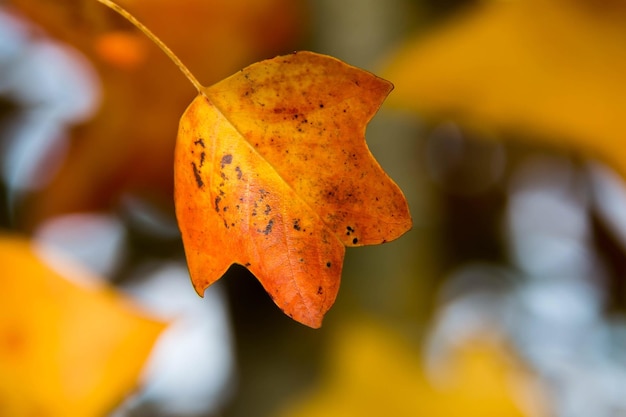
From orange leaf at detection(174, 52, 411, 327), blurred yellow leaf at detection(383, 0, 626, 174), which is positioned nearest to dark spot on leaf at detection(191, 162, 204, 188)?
orange leaf at detection(174, 52, 411, 327)

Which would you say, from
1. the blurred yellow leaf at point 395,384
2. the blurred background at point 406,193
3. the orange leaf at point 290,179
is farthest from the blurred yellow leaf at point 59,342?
the orange leaf at point 290,179

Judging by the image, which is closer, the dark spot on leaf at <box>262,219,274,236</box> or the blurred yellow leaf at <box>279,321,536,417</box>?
the dark spot on leaf at <box>262,219,274,236</box>

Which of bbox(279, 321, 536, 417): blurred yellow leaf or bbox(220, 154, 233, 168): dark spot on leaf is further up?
bbox(220, 154, 233, 168): dark spot on leaf

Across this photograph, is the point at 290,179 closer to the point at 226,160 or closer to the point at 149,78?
the point at 226,160

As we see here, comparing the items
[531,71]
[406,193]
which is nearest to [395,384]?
Answer: [406,193]

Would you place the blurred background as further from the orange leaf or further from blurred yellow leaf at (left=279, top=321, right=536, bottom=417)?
the orange leaf
